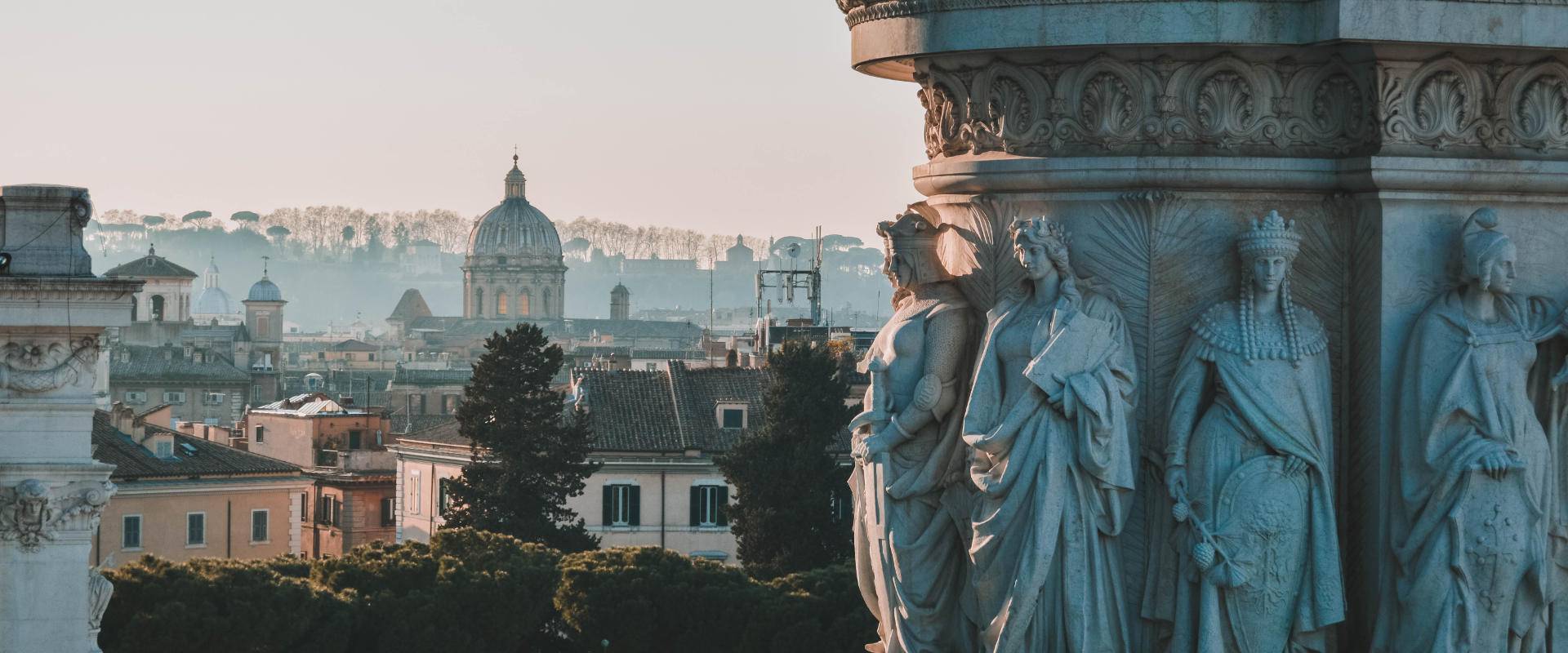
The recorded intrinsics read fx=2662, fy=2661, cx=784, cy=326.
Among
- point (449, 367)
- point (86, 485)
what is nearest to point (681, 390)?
point (86, 485)

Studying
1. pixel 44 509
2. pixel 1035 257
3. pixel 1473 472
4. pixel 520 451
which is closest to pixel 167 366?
pixel 520 451

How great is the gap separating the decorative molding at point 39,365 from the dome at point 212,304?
141058mm

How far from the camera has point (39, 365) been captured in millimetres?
15898

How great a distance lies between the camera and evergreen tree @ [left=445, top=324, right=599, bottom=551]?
38.0 m

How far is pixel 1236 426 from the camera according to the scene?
4723mm

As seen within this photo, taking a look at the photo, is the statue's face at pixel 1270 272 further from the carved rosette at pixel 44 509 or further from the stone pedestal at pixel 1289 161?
the carved rosette at pixel 44 509

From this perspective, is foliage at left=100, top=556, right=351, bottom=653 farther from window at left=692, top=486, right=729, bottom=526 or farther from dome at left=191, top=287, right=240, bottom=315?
dome at left=191, top=287, right=240, bottom=315

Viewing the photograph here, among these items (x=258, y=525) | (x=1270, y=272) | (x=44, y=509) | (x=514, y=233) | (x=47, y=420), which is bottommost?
(x=258, y=525)

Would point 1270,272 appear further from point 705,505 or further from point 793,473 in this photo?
point 705,505

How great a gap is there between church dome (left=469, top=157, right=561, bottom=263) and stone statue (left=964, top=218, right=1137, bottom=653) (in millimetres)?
164793

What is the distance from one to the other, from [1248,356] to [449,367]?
121987 millimetres

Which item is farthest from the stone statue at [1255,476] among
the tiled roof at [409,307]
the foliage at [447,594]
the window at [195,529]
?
the tiled roof at [409,307]

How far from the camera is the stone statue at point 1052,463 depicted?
15.5ft

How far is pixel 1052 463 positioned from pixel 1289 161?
70cm
